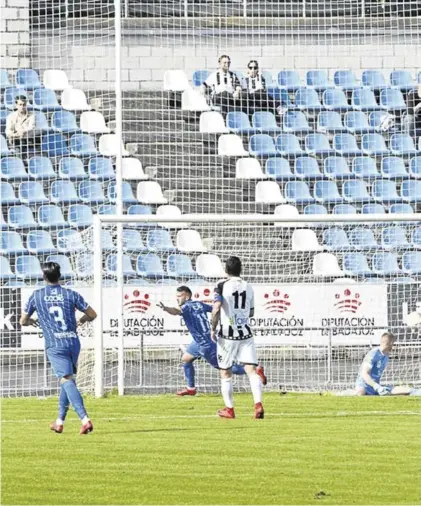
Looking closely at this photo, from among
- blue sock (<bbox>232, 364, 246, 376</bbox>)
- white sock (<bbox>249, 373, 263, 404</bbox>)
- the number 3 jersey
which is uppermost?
the number 3 jersey

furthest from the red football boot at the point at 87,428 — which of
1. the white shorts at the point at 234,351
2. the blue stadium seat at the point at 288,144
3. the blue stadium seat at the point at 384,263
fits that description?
the blue stadium seat at the point at 288,144

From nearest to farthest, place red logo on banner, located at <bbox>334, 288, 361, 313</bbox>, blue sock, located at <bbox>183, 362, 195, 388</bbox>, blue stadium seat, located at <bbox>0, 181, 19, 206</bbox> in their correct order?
blue sock, located at <bbox>183, 362, 195, 388</bbox>
red logo on banner, located at <bbox>334, 288, 361, 313</bbox>
blue stadium seat, located at <bbox>0, 181, 19, 206</bbox>

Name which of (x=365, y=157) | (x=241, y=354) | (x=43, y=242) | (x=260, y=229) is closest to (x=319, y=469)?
(x=241, y=354)

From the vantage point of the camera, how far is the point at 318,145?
90.7 feet

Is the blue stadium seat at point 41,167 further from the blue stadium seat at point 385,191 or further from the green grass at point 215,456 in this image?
the green grass at point 215,456

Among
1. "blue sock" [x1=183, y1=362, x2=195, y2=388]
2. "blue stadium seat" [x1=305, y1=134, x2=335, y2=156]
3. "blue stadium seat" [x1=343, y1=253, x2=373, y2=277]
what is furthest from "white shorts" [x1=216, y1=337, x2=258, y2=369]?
"blue stadium seat" [x1=305, y1=134, x2=335, y2=156]

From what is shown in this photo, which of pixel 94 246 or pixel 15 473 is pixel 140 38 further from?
pixel 15 473

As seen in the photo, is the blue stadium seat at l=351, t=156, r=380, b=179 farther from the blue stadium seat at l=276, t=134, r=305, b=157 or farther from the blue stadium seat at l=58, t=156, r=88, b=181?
the blue stadium seat at l=58, t=156, r=88, b=181

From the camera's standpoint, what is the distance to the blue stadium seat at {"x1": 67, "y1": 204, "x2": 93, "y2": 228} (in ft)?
82.5

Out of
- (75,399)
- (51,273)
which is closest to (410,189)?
(51,273)

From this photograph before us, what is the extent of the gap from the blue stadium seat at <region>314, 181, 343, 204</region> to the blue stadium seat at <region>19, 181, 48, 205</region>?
16.9ft

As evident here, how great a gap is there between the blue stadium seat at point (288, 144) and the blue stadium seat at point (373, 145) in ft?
4.05

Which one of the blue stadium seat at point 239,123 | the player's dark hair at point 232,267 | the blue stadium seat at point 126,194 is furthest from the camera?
the blue stadium seat at point 239,123

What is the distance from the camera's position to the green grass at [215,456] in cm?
1074
